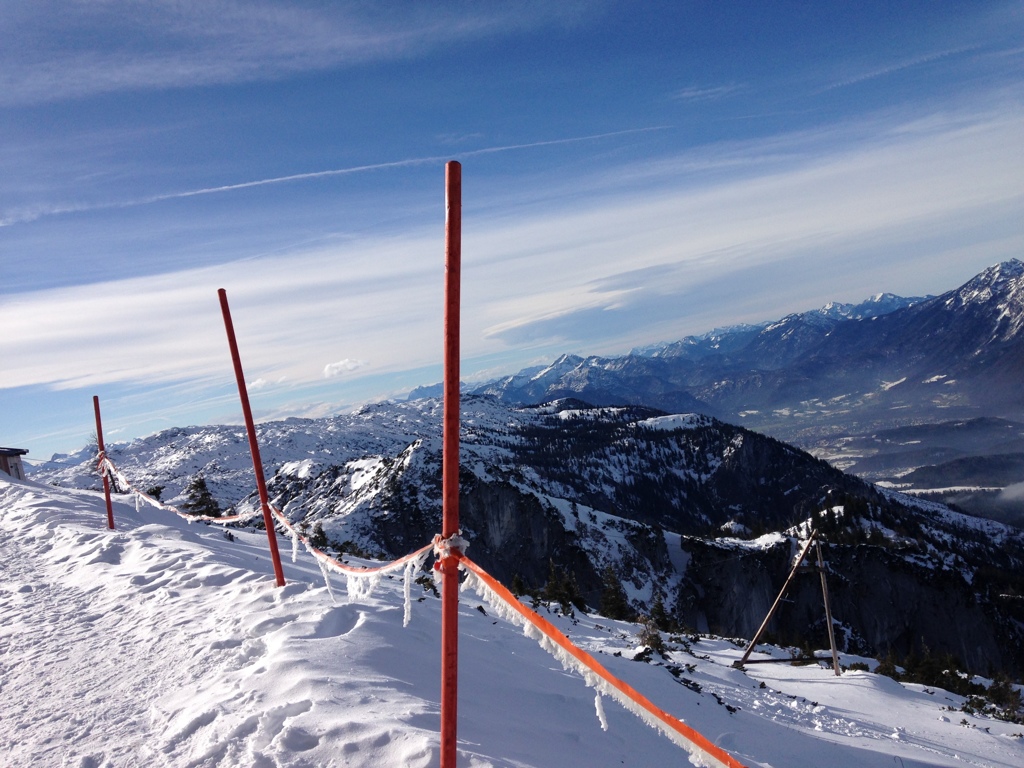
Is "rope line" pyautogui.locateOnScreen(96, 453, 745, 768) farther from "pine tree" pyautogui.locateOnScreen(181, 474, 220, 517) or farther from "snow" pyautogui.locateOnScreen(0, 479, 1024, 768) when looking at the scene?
"pine tree" pyautogui.locateOnScreen(181, 474, 220, 517)

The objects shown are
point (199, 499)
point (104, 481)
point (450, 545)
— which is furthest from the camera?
point (199, 499)

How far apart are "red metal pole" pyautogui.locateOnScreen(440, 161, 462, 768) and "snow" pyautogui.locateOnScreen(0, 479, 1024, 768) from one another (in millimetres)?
1070

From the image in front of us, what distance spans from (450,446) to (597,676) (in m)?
1.81

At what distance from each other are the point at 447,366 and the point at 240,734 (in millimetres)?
4448

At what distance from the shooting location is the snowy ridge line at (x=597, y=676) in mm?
3322

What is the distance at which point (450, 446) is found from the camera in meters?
4.12

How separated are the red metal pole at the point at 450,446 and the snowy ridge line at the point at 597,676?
248mm

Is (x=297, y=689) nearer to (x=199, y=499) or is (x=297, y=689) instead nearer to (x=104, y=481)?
(x=104, y=481)

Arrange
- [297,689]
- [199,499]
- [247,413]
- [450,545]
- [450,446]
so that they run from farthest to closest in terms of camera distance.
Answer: [199,499] < [247,413] < [297,689] < [450,545] < [450,446]

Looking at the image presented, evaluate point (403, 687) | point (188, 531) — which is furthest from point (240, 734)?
point (188, 531)

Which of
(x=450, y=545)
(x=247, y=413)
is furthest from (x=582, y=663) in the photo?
(x=247, y=413)

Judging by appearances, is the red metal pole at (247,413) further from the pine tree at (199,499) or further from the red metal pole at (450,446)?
the pine tree at (199,499)

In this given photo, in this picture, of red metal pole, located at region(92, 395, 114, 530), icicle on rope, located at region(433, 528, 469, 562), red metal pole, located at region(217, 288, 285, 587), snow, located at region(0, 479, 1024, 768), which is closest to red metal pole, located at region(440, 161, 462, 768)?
icicle on rope, located at region(433, 528, 469, 562)

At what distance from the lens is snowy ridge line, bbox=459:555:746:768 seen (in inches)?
131
